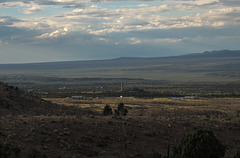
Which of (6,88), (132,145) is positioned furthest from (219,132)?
(6,88)

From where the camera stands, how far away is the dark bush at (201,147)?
67.5 feet

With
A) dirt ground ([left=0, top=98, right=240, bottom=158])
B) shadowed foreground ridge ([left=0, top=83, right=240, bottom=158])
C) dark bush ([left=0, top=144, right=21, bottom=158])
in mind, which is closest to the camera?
dark bush ([left=0, top=144, right=21, bottom=158])

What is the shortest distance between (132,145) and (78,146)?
4.59 m

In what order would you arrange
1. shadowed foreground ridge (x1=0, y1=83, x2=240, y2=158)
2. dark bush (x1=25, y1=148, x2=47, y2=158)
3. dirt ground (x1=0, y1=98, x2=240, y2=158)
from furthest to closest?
1. dirt ground (x1=0, y1=98, x2=240, y2=158)
2. shadowed foreground ridge (x1=0, y1=83, x2=240, y2=158)
3. dark bush (x1=25, y1=148, x2=47, y2=158)

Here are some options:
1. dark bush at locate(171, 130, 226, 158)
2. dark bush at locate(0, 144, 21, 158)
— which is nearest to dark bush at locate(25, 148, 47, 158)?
dark bush at locate(0, 144, 21, 158)

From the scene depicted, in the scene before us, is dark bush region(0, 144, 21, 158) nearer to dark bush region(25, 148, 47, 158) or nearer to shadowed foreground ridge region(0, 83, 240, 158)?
shadowed foreground ridge region(0, 83, 240, 158)

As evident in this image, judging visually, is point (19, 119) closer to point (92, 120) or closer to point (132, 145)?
point (92, 120)

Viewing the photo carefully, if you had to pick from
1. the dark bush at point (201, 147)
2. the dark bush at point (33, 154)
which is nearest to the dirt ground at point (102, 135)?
the dark bush at point (33, 154)

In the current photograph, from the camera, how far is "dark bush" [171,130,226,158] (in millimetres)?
20562

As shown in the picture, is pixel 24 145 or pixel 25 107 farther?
pixel 25 107

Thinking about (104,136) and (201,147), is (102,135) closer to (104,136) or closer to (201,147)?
(104,136)

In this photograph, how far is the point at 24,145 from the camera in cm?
2305

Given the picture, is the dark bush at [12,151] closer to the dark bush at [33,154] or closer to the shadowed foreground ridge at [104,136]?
the shadowed foreground ridge at [104,136]

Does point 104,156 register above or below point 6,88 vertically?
below
